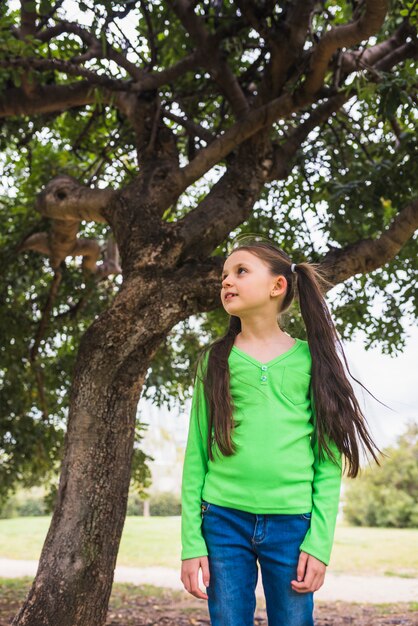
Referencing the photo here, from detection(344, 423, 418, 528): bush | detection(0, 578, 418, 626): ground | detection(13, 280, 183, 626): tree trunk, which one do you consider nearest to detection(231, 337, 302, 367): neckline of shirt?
detection(13, 280, 183, 626): tree trunk

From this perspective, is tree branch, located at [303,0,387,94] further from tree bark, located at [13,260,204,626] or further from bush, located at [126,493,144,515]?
bush, located at [126,493,144,515]

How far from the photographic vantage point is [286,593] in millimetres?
2133

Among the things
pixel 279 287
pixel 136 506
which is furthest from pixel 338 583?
pixel 136 506

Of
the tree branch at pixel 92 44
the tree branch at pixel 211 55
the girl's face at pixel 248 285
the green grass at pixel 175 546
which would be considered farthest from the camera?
the green grass at pixel 175 546

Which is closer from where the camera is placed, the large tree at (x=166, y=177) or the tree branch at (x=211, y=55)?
the large tree at (x=166, y=177)

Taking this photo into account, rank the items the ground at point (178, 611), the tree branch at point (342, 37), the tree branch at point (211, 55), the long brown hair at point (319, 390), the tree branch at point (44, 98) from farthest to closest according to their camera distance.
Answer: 1. the ground at point (178, 611)
2. the tree branch at point (44, 98)
3. the tree branch at point (211, 55)
4. the tree branch at point (342, 37)
5. the long brown hair at point (319, 390)

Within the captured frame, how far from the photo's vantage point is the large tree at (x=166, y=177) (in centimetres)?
398

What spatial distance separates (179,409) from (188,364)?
0.57 m

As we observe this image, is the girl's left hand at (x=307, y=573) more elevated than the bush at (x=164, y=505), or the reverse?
the bush at (x=164, y=505)

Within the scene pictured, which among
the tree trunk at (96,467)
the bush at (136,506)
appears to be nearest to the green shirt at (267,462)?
the tree trunk at (96,467)

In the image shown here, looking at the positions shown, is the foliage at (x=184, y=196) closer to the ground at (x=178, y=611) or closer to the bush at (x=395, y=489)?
the ground at (x=178, y=611)

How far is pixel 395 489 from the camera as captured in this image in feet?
69.6

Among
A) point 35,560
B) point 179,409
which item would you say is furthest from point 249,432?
point 35,560

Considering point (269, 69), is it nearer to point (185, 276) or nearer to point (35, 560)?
point (185, 276)
